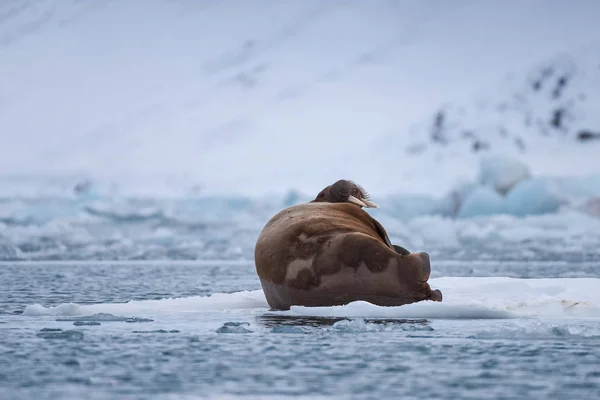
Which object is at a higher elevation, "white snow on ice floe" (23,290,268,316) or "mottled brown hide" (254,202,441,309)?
"mottled brown hide" (254,202,441,309)

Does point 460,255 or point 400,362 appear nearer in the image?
point 400,362

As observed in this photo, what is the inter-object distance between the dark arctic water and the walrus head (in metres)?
1.52

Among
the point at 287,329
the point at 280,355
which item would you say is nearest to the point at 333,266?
the point at 287,329

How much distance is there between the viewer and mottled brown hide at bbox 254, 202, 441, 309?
8.41 m

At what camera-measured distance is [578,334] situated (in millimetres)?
7090

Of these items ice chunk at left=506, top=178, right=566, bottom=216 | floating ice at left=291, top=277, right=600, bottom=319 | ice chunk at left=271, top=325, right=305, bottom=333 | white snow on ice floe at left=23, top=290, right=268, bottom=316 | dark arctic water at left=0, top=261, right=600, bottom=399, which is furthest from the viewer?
ice chunk at left=506, top=178, right=566, bottom=216

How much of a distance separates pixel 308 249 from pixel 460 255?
2052 centimetres

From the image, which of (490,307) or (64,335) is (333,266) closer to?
(490,307)

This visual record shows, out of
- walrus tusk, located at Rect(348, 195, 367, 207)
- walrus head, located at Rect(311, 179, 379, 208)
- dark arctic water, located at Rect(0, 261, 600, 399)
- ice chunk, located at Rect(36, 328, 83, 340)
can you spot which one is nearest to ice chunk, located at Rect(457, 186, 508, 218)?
walrus head, located at Rect(311, 179, 379, 208)

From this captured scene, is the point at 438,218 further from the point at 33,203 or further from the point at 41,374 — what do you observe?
the point at 41,374

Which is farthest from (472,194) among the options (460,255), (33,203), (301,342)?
(301,342)

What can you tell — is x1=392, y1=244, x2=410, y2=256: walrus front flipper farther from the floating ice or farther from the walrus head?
the walrus head

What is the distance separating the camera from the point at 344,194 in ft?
33.1

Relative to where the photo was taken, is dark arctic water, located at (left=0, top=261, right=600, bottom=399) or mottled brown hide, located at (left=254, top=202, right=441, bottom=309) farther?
mottled brown hide, located at (left=254, top=202, right=441, bottom=309)
